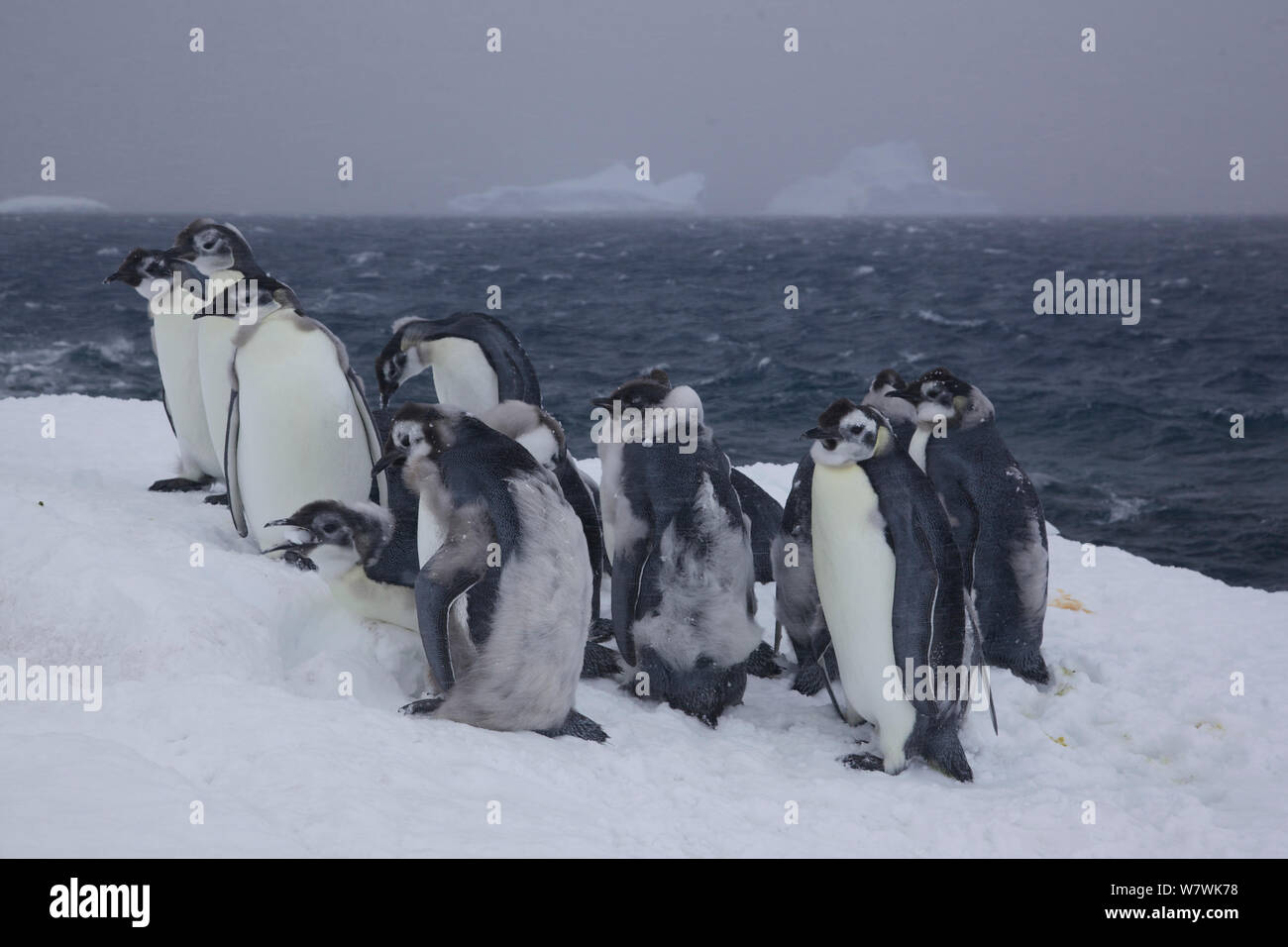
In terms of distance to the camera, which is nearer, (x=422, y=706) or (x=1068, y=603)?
(x=422, y=706)

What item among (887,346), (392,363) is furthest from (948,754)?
(887,346)

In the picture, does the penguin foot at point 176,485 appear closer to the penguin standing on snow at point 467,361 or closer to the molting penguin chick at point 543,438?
the penguin standing on snow at point 467,361

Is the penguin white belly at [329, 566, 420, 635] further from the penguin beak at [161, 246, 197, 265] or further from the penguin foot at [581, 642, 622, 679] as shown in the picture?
the penguin beak at [161, 246, 197, 265]

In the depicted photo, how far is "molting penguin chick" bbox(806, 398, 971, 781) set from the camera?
3.58 metres

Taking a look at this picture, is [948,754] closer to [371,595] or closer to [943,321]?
[371,595]

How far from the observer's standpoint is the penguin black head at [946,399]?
4.47m

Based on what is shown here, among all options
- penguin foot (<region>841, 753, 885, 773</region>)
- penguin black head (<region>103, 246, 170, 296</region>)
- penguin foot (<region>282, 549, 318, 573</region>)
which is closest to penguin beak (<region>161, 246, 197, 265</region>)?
penguin black head (<region>103, 246, 170, 296</region>)

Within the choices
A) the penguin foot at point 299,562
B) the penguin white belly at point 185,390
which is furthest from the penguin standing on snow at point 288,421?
the penguin white belly at point 185,390

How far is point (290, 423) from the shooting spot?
4.11 meters

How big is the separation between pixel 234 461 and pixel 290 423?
358mm

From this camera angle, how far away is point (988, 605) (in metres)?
4.46

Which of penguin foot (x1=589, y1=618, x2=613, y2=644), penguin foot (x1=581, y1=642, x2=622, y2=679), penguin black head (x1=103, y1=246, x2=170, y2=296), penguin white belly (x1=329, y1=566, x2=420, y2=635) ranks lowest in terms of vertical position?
penguin foot (x1=581, y1=642, x2=622, y2=679)

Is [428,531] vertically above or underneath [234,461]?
underneath
